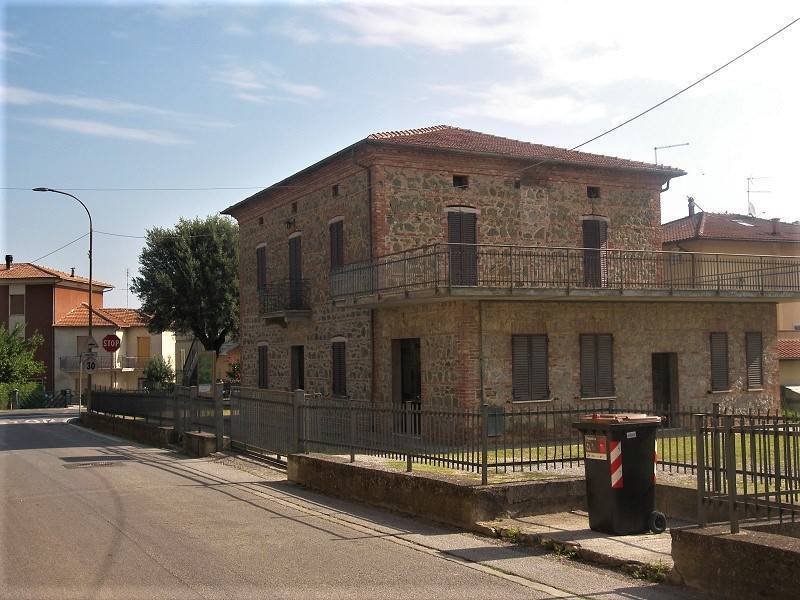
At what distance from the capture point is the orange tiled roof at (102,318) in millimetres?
58656

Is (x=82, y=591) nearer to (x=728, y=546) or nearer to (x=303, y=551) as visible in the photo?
(x=303, y=551)

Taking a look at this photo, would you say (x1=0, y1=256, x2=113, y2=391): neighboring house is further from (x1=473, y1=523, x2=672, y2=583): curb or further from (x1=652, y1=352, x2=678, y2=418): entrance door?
(x1=473, y1=523, x2=672, y2=583): curb

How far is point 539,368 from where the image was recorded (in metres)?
21.3

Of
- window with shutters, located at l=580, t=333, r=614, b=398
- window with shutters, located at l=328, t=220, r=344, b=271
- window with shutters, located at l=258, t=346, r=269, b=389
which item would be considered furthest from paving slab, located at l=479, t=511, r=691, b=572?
window with shutters, located at l=258, t=346, r=269, b=389

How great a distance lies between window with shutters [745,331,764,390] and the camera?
81.9 ft

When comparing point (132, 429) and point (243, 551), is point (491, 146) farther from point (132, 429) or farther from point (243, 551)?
point (243, 551)

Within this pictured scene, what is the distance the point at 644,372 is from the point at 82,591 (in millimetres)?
18404

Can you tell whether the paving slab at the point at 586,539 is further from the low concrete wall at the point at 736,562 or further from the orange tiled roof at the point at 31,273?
the orange tiled roof at the point at 31,273

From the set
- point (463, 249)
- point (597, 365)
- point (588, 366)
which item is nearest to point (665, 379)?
point (597, 365)

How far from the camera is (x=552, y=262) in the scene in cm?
2309

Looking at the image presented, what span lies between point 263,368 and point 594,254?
12.6 metres

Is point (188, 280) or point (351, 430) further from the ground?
point (188, 280)

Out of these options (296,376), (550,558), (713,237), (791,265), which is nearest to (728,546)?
(550,558)

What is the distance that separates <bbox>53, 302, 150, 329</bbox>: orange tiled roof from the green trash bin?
47.8 m
